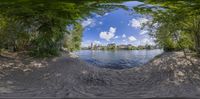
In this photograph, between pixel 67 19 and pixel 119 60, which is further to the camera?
pixel 119 60

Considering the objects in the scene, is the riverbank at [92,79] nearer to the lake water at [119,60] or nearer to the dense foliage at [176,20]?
the dense foliage at [176,20]

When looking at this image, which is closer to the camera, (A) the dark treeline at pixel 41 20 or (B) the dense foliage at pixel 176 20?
(B) the dense foliage at pixel 176 20

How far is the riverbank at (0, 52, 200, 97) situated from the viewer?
9.78 metres

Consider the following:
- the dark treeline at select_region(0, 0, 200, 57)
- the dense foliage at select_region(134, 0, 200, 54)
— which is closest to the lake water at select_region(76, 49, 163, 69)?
the dark treeline at select_region(0, 0, 200, 57)

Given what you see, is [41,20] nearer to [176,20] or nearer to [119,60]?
[176,20]

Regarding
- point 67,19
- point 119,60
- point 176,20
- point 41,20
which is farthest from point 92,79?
point 119,60

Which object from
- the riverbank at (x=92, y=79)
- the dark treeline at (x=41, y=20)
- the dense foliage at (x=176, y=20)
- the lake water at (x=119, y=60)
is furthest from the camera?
the lake water at (x=119, y=60)

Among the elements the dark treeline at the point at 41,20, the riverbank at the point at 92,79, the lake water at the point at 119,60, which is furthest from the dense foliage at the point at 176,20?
the lake water at the point at 119,60

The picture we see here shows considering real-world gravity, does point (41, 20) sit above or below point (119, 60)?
above

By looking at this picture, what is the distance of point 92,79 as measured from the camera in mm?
12016

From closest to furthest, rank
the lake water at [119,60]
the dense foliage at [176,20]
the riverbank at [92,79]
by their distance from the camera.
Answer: the riverbank at [92,79] → the dense foliage at [176,20] → the lake water at [119,60]

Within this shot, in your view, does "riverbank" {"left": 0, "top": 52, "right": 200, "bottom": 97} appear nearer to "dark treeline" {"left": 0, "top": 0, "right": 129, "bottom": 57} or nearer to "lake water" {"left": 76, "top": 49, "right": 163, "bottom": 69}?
"dark treeline" {"left": 0, "top": 0, "right": 129, "bottom": 57}

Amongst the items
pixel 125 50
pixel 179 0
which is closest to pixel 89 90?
pixel 179 0

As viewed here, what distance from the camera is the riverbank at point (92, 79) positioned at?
385 inches
